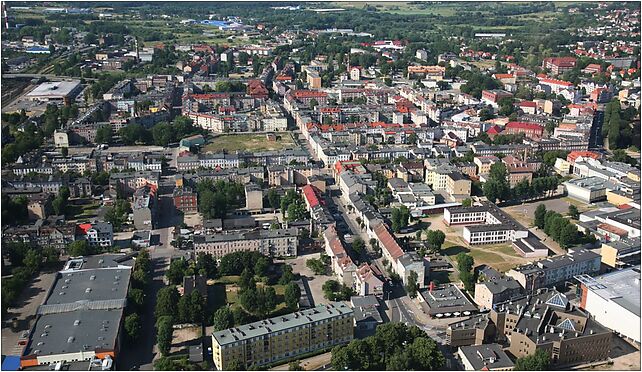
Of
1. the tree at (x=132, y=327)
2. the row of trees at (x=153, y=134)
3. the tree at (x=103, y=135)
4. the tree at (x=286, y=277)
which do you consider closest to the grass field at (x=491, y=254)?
the tree at (x=286, y=277)

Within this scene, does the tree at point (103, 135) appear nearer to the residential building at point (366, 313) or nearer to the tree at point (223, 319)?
the tree at point (223, 319)

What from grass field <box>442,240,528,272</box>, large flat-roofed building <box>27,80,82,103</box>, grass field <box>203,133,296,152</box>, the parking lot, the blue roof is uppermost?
large flat-roofed building <box>27,80,82,103</box>

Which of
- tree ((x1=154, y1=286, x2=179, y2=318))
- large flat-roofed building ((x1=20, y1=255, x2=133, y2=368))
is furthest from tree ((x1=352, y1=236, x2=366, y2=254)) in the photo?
large flat-roofed building ((x1=20, y1=255, x2=133, y2=368))

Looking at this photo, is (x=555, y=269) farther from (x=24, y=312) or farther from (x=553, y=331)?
(x=24, y=312)

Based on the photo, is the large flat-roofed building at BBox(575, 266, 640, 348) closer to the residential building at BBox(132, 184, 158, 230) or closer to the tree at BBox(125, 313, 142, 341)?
the tree at BBox(125, 313, 142, 341)

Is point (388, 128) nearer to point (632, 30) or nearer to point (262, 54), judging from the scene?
point (262, 54)
